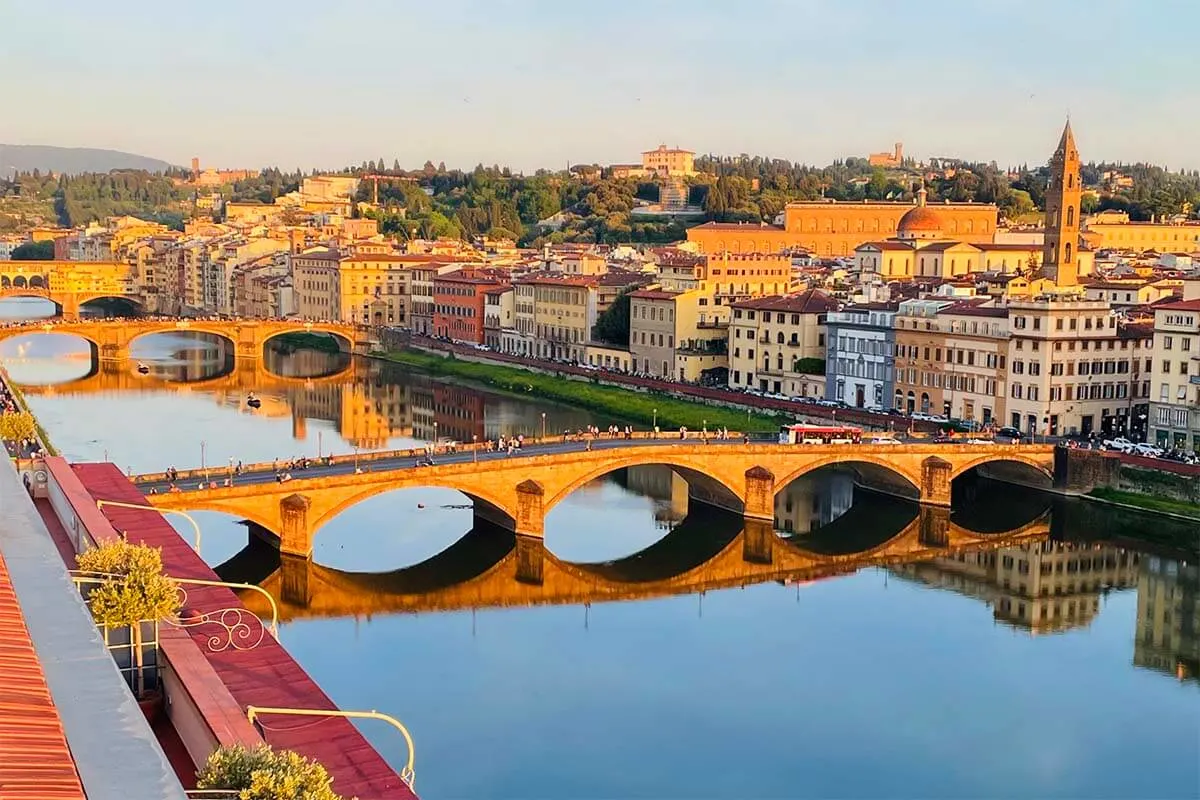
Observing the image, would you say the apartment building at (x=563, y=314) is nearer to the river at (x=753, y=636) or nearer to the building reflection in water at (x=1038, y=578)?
the river at (x=753, y=636)

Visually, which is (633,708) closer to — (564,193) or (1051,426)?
(1051,426)

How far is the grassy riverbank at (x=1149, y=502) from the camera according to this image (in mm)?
30125

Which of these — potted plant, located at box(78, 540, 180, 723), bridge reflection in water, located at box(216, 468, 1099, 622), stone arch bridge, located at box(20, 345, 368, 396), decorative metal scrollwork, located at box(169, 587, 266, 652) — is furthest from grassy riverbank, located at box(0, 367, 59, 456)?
potted plant, located at box(78, 540, 180, 723)

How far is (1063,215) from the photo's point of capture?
153 feet

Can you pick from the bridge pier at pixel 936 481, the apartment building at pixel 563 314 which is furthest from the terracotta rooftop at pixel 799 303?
the bridge pier at pixel 936 481

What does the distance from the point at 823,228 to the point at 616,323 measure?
3292cm

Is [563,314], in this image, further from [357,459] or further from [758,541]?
[357,459]

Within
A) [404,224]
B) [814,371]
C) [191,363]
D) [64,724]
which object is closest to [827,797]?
[64,724]

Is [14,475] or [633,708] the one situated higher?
[14,475]

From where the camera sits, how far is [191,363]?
2438 inches

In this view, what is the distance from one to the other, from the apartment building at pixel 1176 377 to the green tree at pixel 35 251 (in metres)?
104

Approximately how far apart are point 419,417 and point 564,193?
6906 centimetres

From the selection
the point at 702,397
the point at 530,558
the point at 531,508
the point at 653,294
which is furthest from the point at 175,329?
the point at 530,558

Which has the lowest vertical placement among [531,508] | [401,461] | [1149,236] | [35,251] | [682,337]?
[531,508]
